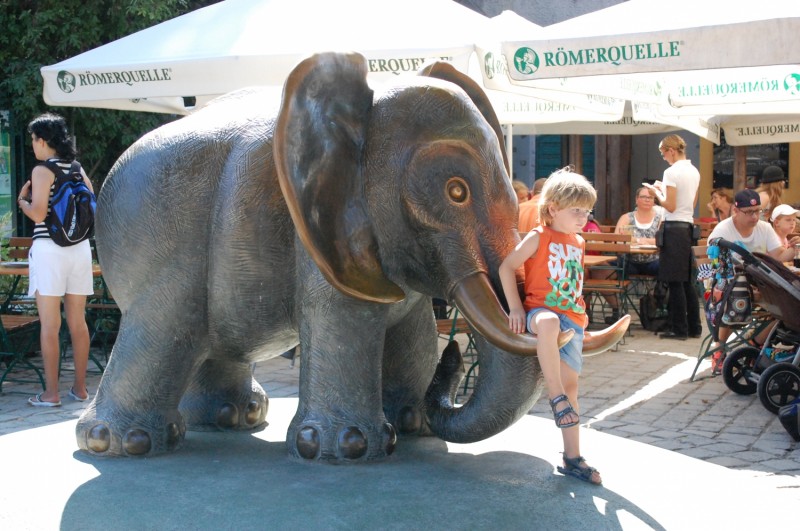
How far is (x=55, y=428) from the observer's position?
3.79 metres

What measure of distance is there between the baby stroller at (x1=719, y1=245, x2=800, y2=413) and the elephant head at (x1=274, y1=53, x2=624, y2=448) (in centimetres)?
430

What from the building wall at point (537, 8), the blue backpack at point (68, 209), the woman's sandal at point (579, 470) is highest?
the building wall at point (537, 8)

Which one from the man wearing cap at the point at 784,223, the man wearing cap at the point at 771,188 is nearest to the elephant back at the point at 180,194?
the man wearing cap at the point at 784,223

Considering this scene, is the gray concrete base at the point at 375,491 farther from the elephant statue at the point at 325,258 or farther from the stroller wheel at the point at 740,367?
the stroller wheel at the point at 740,367

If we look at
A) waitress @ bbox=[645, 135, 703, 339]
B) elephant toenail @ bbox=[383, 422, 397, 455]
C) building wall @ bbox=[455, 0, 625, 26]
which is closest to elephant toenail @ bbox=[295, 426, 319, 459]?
elephant toenail @ bbox=[383, 422, 397, 455]

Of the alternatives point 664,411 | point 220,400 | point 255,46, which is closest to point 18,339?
point 255,46

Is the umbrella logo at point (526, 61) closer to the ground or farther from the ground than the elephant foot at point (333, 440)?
farther from the ground

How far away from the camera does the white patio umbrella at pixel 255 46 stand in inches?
254

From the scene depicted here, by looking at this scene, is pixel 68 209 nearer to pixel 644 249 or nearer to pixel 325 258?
pixel 325 258

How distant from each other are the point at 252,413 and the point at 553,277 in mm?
1355

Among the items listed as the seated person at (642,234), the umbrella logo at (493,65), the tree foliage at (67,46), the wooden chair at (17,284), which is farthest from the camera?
the tree foliage at (67,46)

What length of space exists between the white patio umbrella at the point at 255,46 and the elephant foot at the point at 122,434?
3.62m

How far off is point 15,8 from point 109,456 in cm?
955

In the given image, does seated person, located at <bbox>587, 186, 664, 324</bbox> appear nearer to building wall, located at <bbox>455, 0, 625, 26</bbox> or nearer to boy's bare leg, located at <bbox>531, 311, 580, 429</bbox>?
building wall, located at <bbox>455, 0, 625, 26</bbox>
